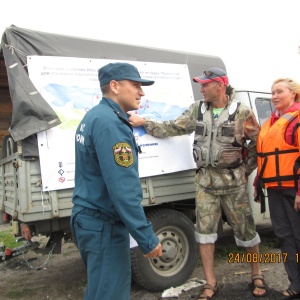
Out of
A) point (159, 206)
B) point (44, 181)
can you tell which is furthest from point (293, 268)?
point (44, 181)

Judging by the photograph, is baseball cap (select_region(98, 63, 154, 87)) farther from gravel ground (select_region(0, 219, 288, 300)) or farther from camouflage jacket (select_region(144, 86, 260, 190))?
gravel ground (select_region(0, 219, 288, 300))

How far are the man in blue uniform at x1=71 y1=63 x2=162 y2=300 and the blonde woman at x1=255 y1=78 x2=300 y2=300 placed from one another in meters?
1.70

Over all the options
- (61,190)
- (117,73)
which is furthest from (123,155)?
(61,190)

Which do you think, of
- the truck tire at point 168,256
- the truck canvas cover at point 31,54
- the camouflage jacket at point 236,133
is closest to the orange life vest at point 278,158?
Answer: the camouflage jacket at point 236,133

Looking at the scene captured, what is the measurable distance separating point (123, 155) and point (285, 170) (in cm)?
188

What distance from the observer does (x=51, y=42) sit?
351 centimetres

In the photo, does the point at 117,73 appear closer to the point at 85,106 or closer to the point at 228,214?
the point at 85,106

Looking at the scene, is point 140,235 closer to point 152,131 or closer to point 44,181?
point 44,181

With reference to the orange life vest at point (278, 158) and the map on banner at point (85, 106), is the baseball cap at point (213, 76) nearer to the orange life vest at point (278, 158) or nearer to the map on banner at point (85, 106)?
the map on banner at point (85, 106)

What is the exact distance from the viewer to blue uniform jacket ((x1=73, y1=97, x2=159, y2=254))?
1.85m

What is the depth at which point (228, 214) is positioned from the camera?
3537mm

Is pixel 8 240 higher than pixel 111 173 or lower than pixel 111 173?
lower

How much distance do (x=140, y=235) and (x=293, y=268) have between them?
2.06 meters

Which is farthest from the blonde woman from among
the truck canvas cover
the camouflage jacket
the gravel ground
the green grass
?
the green grass
